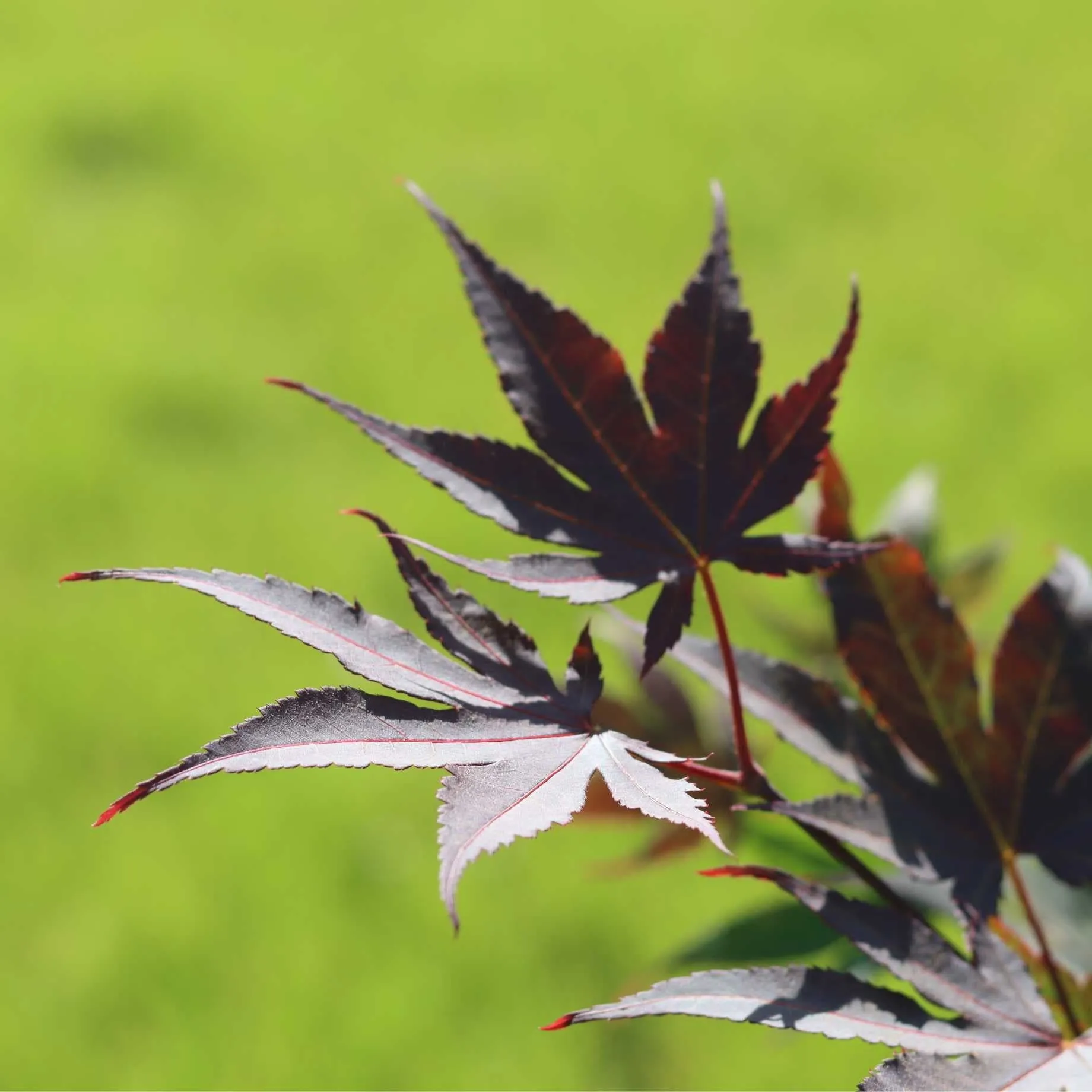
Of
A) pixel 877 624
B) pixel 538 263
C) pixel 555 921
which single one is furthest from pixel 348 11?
pixel 877 624

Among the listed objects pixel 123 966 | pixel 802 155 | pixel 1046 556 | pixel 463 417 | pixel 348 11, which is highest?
pixel 348 11

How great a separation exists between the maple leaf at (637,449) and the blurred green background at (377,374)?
790 mm

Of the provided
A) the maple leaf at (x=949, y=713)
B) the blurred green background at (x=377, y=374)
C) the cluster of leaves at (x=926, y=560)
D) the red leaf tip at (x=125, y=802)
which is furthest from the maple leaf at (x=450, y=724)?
the blurred green background at (x=377, y=374)

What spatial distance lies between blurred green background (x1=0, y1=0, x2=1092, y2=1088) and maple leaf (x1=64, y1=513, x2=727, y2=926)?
0.82m

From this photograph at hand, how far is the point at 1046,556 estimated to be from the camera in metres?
1.88

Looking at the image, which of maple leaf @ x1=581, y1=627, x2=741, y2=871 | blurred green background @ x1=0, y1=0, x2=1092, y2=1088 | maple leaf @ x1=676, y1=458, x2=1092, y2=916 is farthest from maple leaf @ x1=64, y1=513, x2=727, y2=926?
blurred green background @ x1=0, y1=0, x2=1092, y2=1088

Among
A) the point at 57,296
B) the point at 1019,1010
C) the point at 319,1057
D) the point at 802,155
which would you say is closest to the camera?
the point at 1019,1010

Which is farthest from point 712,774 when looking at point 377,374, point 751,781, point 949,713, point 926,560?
point 377,374

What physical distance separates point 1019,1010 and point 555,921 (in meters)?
1.19

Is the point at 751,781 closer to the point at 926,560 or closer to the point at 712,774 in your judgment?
the point at 712,774

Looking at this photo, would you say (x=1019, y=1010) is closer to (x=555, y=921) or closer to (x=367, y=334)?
(x=555, y=921)

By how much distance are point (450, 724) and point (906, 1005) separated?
0.18 metres

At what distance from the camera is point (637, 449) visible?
1.50 feet

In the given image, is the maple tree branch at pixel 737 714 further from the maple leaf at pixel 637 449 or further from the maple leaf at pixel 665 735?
the maple leaf at pixel 665 735
